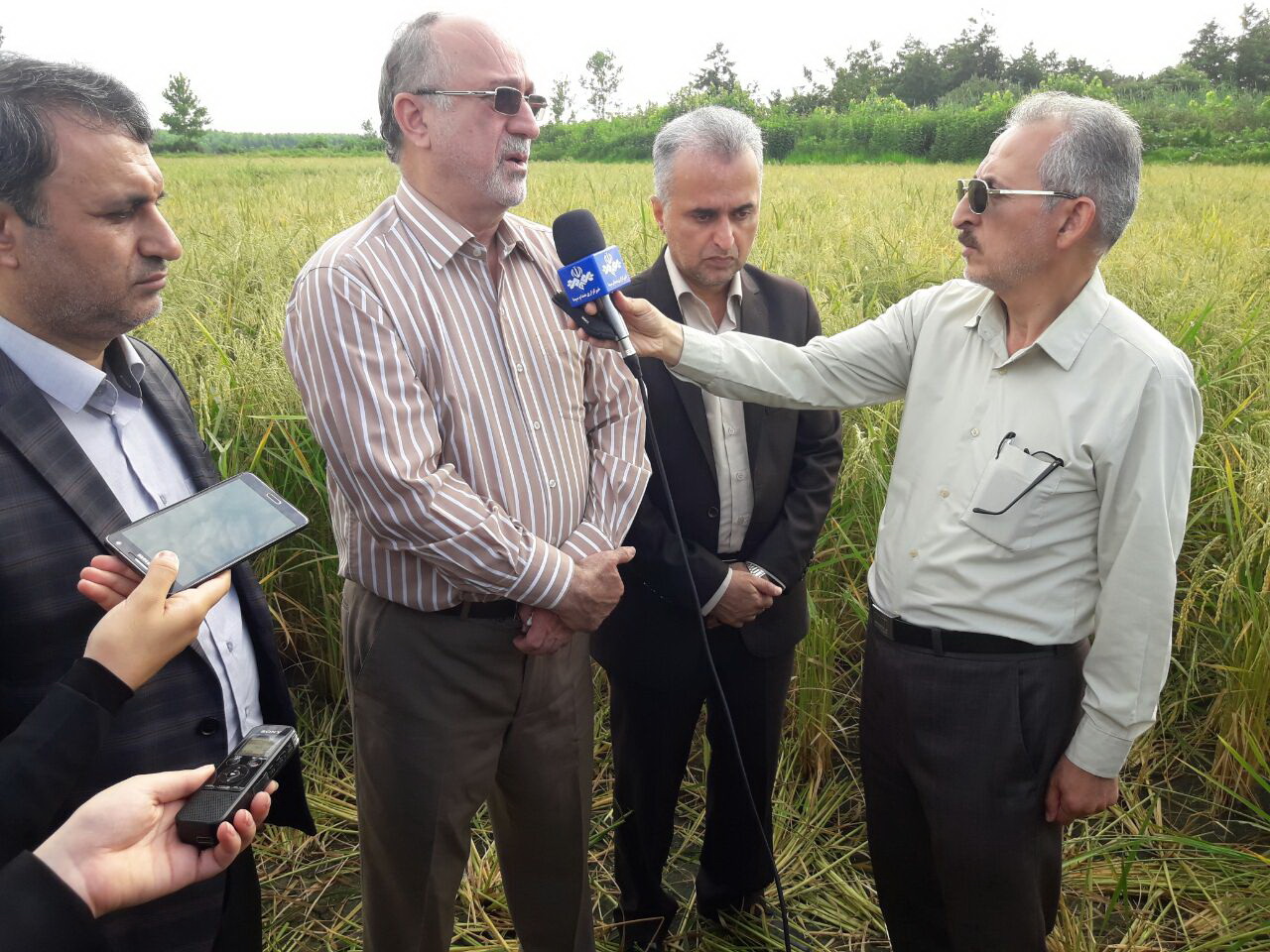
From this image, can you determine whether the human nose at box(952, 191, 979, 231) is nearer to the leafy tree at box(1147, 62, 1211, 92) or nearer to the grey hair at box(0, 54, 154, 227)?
the grey hair at box(0, 54, 154, 227)

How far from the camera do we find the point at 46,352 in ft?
5.07

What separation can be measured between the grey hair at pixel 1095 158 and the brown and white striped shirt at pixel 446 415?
108cm

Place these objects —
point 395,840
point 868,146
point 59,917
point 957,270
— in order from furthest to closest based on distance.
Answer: point 868,146
point 957,270
point 395,840
point 59,917

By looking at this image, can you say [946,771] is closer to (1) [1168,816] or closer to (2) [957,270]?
(1) [1168,816]

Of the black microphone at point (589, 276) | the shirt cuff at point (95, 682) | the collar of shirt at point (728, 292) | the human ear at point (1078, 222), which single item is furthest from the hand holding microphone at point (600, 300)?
the shirt cuff at point (95, 682)

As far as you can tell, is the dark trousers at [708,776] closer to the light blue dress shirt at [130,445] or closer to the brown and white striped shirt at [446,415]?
the brown and white striped shirt at [446,415]

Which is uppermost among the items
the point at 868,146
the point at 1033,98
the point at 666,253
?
the point at 1033,98

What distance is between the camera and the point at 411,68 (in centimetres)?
201

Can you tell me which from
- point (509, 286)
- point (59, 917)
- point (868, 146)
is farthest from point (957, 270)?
point (868, 146)

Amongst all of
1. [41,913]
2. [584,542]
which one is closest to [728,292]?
[584,542]

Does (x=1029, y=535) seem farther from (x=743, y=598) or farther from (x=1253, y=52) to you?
Answer: (x=1253, y=52)

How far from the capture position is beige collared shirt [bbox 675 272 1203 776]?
1.70 metres

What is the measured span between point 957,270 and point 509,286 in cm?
367

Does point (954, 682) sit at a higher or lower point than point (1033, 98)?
lower
